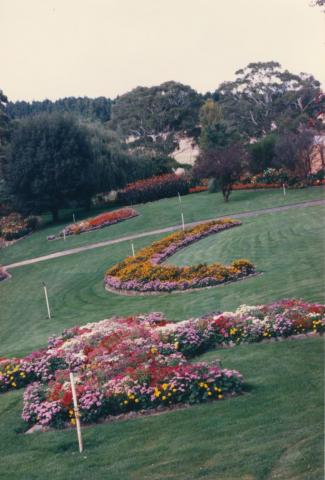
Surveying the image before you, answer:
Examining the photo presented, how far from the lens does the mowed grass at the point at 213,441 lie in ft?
24.9

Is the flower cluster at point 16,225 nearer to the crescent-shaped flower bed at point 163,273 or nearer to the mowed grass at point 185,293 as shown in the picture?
the mowed grass at point 185,293

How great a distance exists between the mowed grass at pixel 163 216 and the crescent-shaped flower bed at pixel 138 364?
72.8 feet

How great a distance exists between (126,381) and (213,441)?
286 cm

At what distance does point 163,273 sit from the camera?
22.3 meters

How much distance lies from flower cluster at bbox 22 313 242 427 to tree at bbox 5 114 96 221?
33.5 m

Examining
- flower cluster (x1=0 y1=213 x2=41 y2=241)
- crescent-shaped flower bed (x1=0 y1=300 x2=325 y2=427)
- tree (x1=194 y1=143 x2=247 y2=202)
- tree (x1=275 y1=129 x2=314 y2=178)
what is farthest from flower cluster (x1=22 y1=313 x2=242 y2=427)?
flower cluster (x1=0 y1=213 x2=41 y2=241)

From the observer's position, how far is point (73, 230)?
41.3m

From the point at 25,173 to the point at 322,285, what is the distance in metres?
33.4

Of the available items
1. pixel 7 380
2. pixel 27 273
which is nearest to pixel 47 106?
pixel 27 273

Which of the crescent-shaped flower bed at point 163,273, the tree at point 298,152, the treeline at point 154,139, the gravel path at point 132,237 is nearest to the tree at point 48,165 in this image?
the treeline at point 154,139

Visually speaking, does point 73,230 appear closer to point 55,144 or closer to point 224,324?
point 55,144

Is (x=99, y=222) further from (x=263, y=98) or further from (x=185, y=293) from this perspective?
(x=263, y=98)

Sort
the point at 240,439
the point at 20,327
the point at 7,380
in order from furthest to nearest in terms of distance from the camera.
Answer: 1. the point at 20,327
2. the point at 7,380
3. the point at 240,439

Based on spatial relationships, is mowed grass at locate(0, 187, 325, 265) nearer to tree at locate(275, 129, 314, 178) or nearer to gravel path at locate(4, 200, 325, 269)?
gravel path at locate(4, 200, 325, 269)
